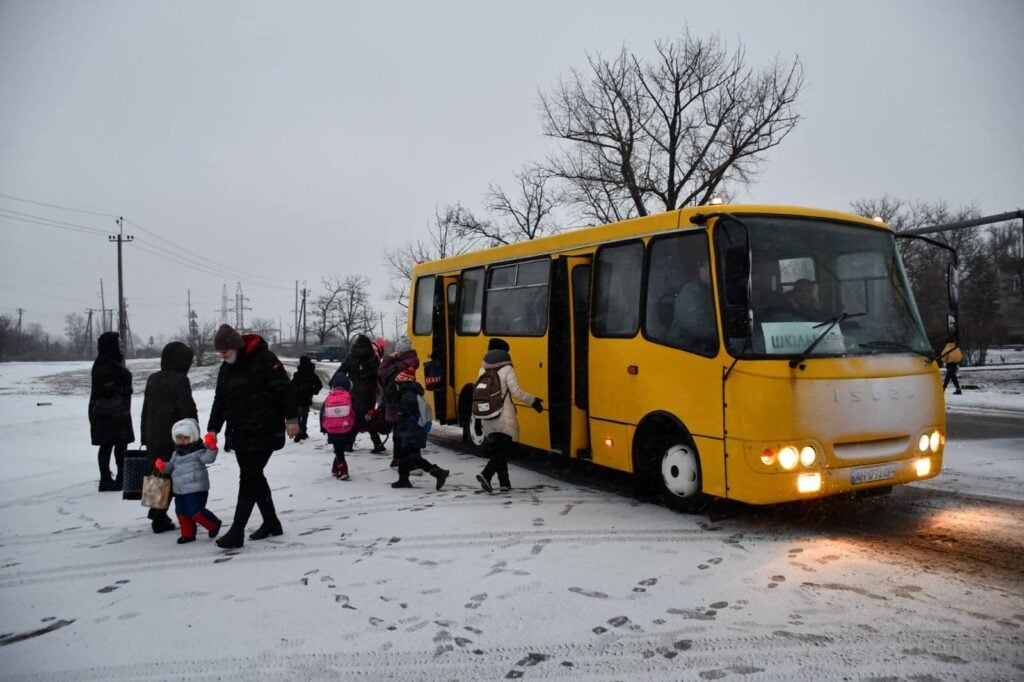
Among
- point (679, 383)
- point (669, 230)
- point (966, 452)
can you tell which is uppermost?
point (669, 230)

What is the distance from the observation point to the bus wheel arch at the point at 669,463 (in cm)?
666

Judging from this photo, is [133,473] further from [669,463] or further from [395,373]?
[669,463]

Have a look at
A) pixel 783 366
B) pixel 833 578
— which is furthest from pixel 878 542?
pixel 783 366

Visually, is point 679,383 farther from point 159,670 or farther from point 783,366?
point 159,670

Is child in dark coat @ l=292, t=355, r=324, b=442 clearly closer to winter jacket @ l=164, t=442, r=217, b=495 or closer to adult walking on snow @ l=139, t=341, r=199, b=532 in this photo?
adult walking on snow @ l=139, t=341, r=199, b=532

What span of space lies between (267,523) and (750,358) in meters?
4.51

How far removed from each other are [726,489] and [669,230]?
260 cm

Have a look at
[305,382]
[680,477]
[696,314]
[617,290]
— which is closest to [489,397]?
[617,290]

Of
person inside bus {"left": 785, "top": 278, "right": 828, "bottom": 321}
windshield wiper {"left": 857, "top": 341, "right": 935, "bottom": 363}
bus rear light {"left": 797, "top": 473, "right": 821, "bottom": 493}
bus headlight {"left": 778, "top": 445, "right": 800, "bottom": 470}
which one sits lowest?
bus rear light {"left": 797, "top": 473, "right": 821, "bottom": 493}

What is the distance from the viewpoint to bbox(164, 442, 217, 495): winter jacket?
237 inches

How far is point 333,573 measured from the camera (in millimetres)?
5203

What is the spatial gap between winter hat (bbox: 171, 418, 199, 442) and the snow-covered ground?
→ 966 millimetres

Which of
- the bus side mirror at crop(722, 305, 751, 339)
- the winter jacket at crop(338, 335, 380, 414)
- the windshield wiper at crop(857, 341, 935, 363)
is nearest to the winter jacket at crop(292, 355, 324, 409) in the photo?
the winter jacket at crop(338, 335, 380, 414)

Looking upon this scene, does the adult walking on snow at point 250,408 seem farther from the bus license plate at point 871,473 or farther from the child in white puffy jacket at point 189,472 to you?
the bus license plate at point 871,473
